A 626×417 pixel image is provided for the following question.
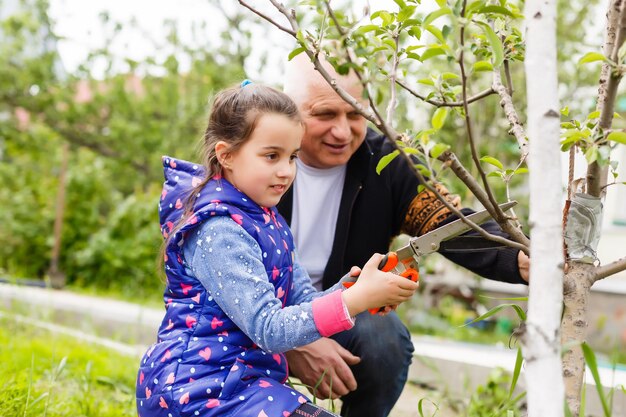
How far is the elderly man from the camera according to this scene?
2250 millimetres

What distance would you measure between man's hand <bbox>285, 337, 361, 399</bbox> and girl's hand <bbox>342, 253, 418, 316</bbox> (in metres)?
0.58

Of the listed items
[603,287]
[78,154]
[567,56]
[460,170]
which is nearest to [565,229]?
[460,170]

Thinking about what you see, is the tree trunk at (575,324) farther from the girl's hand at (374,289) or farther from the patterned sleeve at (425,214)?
the patterned sleeve at (425,214)

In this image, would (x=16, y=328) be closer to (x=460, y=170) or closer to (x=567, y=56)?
(x=460, y=170)

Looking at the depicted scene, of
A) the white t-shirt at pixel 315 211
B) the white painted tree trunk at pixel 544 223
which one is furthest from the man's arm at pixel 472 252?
the white painted tree trunk at pixel 544 223

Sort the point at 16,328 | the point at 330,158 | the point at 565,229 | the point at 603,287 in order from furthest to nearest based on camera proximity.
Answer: the point at 603,287 < the point at 16,328 < the point at 330,158 < the point at 565,229

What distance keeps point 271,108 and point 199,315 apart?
562 mm

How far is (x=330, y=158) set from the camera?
2520 millimetres

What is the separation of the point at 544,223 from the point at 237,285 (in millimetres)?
827

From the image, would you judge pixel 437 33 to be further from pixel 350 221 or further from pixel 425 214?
pixel 350 221

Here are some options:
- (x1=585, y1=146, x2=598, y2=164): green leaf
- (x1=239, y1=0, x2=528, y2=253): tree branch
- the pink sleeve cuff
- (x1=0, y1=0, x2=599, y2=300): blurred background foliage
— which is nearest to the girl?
the pink sleeve cuff

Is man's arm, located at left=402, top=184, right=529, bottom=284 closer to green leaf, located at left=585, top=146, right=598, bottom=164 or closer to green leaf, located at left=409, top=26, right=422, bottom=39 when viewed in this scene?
green leaf, located at left=409, top=26, right=422, bottom=39

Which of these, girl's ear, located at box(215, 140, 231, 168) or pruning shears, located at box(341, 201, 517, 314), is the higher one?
girl's ear, located at box(215, 140, 231, 168)

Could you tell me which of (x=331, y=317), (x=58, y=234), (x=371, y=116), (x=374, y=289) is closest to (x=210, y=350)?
(x=331, y=317)
